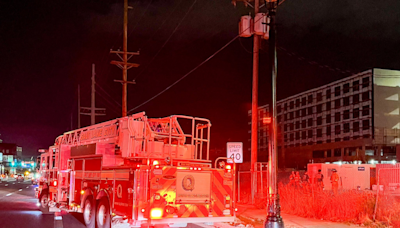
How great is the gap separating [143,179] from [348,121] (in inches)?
3128

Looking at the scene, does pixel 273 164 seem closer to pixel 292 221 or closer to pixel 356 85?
pixel 292 221

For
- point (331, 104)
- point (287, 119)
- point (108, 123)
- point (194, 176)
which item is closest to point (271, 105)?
A: point (194, 176)

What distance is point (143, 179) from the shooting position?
926 centimetres

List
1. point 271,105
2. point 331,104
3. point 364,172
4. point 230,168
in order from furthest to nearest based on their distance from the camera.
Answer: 1. point 331,104
2. point 364,172
3. point 271,105
4. point 230,168

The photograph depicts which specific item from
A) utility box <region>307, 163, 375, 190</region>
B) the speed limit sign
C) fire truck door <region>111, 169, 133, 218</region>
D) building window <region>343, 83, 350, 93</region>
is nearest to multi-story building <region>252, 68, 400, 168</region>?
building window <region>343, 83, 350, 93</region>

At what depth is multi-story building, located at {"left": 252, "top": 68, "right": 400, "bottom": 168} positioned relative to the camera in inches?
2955

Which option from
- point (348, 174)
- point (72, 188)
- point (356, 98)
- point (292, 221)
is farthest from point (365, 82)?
point (72, 188)

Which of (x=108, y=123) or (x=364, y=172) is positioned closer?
(x=108, y=123)

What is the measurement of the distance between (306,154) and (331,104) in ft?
38.8

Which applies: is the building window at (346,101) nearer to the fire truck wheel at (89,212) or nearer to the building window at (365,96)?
the building window at (365,96)

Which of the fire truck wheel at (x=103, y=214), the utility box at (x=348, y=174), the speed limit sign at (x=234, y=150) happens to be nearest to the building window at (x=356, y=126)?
the utility box at (x=348, y=174)

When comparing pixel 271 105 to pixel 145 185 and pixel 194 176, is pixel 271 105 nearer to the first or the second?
pixel 194 176

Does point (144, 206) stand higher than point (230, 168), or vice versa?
point (230, 168)

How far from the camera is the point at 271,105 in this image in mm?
11531
